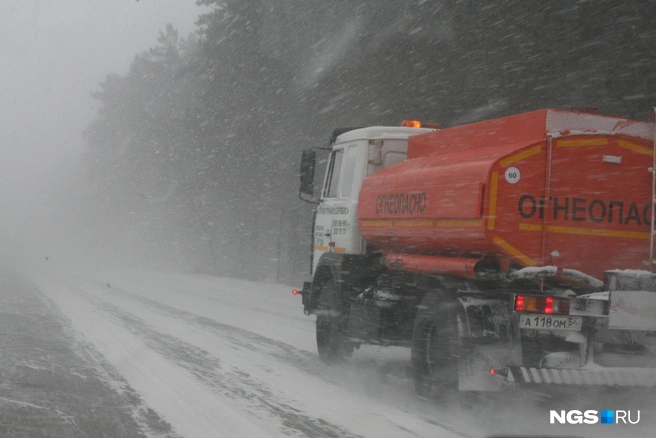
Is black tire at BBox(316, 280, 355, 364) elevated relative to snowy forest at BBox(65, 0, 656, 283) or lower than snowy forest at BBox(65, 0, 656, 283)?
lower

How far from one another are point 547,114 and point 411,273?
83.2 inches

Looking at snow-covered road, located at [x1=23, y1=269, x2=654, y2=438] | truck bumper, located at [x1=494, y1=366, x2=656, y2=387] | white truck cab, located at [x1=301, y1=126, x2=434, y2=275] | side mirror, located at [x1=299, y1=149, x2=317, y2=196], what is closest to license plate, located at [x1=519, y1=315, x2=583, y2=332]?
truck bumper, located at [x1=494, y1=366, x2=656, y2=387]

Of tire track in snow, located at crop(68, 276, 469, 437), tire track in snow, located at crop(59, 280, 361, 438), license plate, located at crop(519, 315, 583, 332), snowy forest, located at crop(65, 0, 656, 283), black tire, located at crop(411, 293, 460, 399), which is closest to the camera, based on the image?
tire track in snow, located at crop(59, 280, 361, 438)

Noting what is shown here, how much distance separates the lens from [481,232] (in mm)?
6094

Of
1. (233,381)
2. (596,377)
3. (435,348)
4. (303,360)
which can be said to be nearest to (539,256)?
(596,377)

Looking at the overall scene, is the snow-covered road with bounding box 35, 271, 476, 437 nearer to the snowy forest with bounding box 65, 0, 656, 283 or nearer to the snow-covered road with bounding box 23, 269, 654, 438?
the snow-covered road with bounding box 23, 269, 654, 438

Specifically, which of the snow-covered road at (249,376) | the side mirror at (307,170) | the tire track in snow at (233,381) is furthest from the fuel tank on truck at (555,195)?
the side mirror at (307,170)

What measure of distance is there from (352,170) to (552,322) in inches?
148

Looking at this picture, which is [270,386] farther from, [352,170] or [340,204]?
[352,170]

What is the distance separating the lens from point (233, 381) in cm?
762

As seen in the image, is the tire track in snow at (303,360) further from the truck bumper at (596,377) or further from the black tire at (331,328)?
the truck bumper at (596,377)

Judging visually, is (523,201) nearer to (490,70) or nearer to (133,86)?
(490,70)

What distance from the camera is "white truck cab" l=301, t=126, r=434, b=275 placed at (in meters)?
8.87

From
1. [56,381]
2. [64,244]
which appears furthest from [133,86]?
[56,381]
